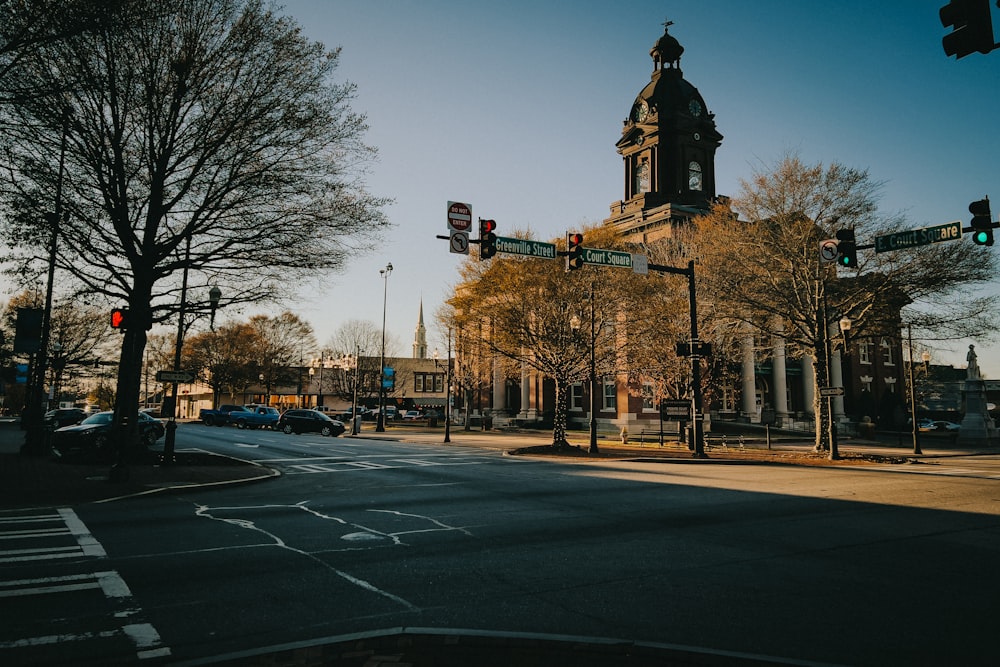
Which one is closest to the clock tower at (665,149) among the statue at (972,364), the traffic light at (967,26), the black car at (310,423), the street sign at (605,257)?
the statue at (972,364)

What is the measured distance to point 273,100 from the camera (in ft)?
56.6

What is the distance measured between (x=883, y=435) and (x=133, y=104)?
5125 cm

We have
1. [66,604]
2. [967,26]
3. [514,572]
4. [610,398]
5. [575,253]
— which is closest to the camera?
[66,604]

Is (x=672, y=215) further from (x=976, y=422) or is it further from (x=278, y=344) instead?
(x=278, y=344)

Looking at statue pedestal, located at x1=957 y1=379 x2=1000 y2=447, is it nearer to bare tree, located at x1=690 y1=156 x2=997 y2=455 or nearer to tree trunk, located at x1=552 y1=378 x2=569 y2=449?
bare tree, located at x1=690 y1=156 x2=997 y2=455

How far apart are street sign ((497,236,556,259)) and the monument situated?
33502 millimetres

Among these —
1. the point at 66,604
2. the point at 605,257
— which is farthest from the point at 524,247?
the point at 66,604

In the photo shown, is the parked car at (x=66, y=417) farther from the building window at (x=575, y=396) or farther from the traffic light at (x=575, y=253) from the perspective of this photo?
the traffic light at (x=575, y=253)

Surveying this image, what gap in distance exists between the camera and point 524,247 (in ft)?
53.5

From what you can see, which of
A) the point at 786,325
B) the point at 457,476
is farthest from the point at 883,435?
the point at 457,476

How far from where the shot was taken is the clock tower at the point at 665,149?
170ft

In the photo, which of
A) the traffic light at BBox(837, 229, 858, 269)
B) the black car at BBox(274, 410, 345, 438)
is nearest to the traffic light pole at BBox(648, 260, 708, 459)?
the traffic light at BBox(837, 229, 858, 269)

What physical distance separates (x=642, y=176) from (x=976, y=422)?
30.8m

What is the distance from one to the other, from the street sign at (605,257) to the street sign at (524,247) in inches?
43.1
